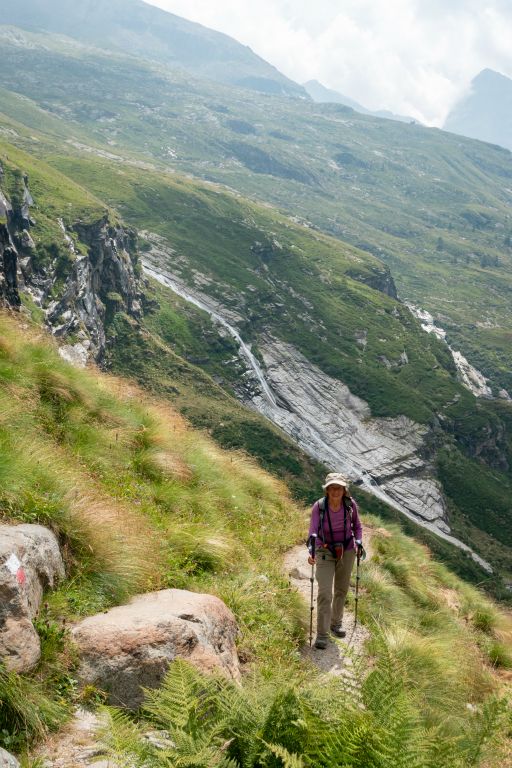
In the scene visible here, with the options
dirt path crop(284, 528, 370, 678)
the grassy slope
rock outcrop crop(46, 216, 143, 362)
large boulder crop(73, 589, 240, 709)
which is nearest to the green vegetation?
the grassy slope

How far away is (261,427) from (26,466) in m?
174

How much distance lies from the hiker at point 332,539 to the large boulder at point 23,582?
14.9ft

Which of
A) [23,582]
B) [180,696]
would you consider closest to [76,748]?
[180,696]

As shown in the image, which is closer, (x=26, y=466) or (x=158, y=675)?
(x=158, y=675)

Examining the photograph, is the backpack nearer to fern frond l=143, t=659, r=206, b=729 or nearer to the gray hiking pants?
the gray hiking pants

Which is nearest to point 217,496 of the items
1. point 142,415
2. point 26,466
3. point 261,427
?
point 142,415

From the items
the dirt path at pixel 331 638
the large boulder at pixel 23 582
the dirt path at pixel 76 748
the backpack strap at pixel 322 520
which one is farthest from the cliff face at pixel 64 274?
the dirt path at pixel 76 748

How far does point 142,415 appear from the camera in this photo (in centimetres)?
1299

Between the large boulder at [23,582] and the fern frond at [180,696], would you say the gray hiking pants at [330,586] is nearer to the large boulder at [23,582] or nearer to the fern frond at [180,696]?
the fern frond at [180,696]

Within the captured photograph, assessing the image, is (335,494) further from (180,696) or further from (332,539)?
(180,696)

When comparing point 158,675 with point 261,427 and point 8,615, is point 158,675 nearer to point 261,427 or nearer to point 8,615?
point 8,615

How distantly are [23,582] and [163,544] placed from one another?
3.28 meters

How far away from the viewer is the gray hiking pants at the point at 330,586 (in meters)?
9.27

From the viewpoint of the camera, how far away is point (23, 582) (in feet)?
18.4
